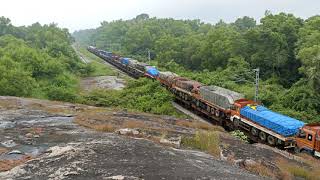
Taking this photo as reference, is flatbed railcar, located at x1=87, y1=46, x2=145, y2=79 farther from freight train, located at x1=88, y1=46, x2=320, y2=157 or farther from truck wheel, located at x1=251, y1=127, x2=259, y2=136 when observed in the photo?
truck wheel, located at x1=251, y1=127, x2=259, y2=136

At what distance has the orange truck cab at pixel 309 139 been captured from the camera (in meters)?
29.3

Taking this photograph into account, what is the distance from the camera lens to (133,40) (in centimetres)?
13512

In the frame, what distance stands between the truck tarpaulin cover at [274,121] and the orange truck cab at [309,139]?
0.97 metres

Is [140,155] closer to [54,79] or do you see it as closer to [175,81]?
[175,81]

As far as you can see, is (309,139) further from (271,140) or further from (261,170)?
(261,170)

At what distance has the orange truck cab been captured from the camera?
29.3 metres

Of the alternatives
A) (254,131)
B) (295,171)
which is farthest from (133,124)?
(254,131)

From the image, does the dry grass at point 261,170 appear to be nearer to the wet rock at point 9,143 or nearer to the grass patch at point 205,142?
the grass patch at point 205,142

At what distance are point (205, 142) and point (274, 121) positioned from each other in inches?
471

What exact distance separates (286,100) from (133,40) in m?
88.9

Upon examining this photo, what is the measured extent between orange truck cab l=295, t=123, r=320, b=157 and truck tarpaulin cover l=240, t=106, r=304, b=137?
0.97 m

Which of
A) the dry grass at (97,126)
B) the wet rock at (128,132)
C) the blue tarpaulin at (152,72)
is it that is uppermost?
the wet rock at (128,132)

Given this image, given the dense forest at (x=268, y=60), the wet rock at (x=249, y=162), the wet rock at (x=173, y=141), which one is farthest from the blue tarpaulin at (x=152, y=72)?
the wet rock at (x=249, y=162)

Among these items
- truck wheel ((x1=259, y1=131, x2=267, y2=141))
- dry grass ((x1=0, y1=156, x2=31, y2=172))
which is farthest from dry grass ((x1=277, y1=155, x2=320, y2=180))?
dry grass ((x1=0, y1=156, x2=31, y2=172))
